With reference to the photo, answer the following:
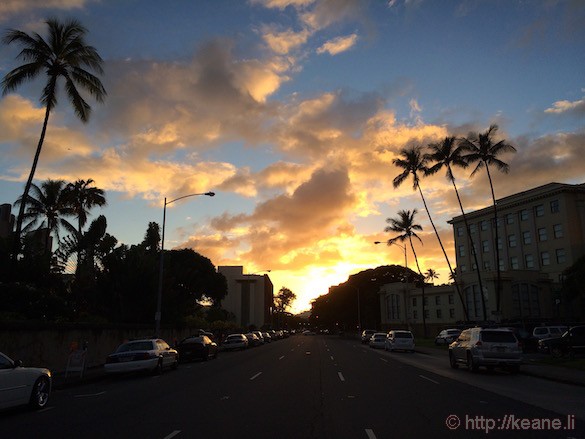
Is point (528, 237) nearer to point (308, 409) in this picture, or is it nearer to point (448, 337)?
point (448, 337)

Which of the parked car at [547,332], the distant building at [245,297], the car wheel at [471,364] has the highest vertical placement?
the distant building at [245,297]

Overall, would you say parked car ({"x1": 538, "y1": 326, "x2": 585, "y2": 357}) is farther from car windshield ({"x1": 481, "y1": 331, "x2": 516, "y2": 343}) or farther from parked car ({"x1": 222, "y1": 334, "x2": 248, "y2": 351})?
parked car ({"x1": 222, "y1": 334, "x2": 248, "y2": 351})

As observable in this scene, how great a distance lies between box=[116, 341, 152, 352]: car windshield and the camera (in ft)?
64.9

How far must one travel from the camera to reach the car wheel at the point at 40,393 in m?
11.3

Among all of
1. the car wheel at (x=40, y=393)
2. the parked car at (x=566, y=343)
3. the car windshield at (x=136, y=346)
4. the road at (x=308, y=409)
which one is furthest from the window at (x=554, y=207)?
the car wheel at (x=40, y=393)

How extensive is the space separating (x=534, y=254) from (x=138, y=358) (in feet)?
203

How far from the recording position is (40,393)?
1159cm

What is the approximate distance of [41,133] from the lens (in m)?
26.2

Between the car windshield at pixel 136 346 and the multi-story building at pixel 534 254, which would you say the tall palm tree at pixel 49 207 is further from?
the multi-story building at pixel 534 254

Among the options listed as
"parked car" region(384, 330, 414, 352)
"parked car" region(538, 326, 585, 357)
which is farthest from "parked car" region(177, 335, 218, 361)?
"parked car" region(538, 326, 585, 357)

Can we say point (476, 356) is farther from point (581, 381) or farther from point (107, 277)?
point (107, 277)

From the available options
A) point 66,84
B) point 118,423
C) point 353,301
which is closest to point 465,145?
point 66,84

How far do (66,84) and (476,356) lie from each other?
957 inches

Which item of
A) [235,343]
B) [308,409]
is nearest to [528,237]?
[235,343]
